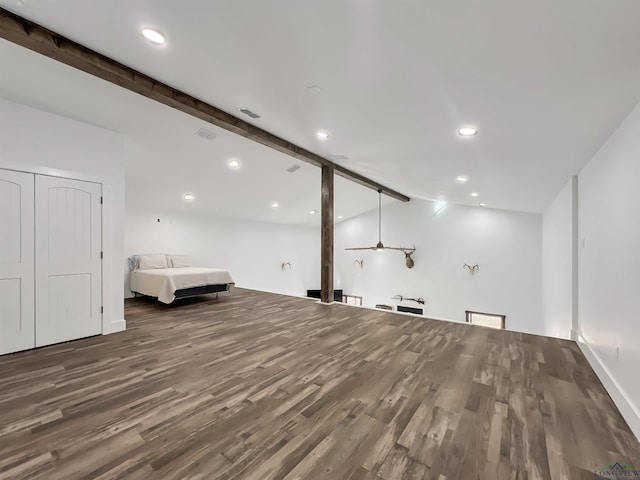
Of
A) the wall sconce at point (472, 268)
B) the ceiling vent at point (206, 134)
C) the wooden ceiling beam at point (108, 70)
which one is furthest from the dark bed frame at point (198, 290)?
the wall sconce at point (472, 268)

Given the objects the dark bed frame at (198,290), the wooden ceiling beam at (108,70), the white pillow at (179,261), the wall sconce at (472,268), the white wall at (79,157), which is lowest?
the dark bed frame at (198,290)

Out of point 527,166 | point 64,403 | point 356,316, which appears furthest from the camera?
point 356,316

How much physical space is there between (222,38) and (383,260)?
998 centimetres

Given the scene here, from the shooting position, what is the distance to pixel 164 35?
7.23 ft

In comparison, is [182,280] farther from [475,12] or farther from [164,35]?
[475,12]

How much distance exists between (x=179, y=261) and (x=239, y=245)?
2.24m

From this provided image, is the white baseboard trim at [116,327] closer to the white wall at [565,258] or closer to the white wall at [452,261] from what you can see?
the white wall at [565,258]

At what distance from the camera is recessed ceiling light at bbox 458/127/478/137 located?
3015 millimetres

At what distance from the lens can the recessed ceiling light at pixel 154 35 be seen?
2.17 meters

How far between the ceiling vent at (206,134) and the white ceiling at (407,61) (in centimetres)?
84

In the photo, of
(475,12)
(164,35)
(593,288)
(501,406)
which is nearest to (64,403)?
(164,35)

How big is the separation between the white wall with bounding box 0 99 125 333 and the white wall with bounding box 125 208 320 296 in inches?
119

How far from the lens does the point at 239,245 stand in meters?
9.22

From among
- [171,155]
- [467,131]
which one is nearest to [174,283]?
[171,155]
